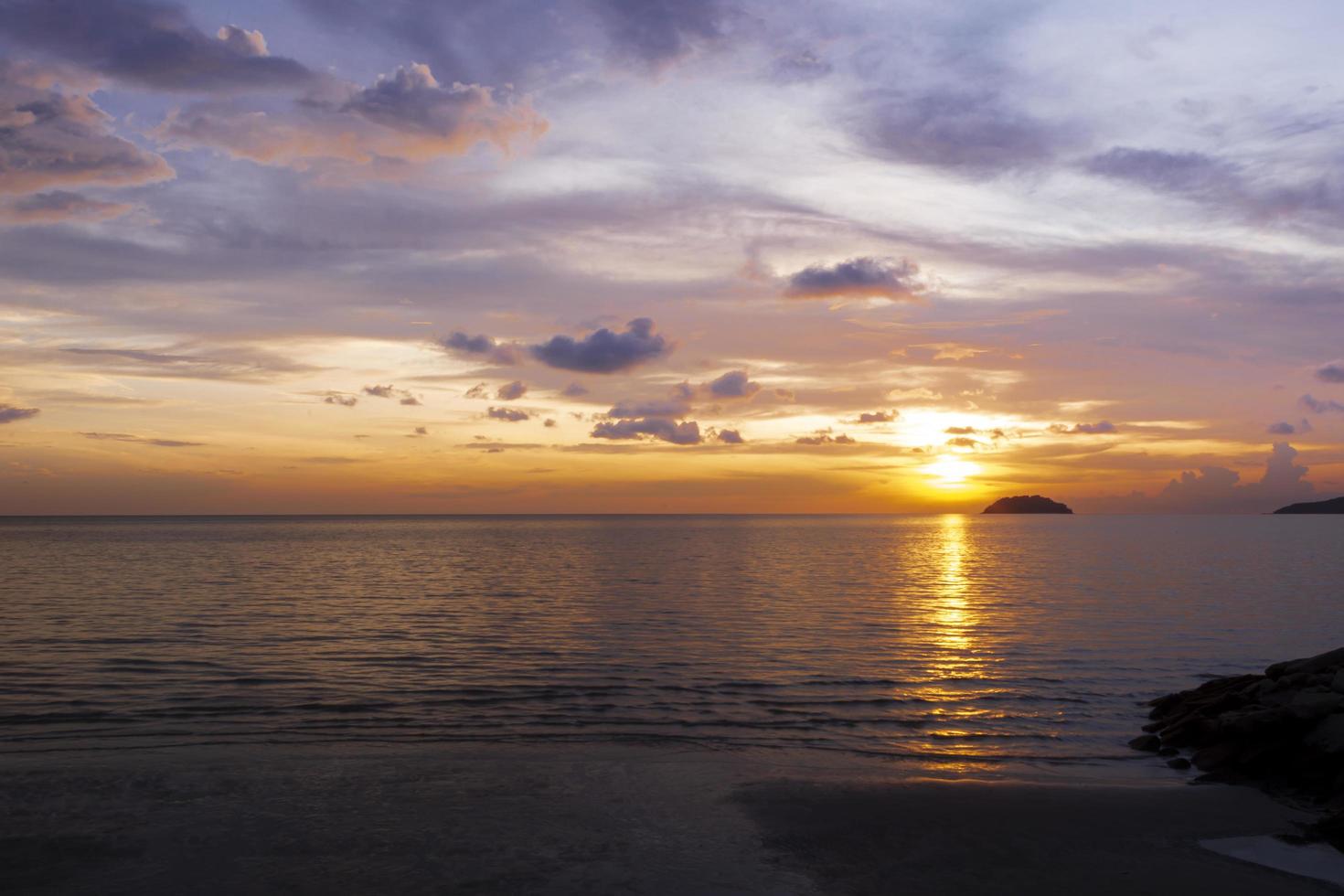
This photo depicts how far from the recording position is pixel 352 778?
58.4ft

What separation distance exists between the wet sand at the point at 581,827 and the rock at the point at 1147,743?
11.3 feet

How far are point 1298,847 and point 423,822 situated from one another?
1469cm

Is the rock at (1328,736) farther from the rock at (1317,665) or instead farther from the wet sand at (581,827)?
the rock at (1317,665)

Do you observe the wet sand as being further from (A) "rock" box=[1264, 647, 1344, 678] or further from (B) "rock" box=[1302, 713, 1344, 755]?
(A) "rock" box=[1264, 647, 1344, 678]

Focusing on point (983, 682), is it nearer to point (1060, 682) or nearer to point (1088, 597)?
point (1060, 682)

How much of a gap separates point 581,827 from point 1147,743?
49.8 feet

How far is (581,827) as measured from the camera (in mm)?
15141

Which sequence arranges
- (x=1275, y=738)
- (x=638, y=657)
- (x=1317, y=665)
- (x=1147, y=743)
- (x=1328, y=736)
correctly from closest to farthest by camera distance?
(x=1328, y=736) < (x=1275, y=738) < (x=1147, y=743) < (x=1317, y=665) < (x=638, y=657)

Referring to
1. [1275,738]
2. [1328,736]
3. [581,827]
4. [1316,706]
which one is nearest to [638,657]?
[581,827]

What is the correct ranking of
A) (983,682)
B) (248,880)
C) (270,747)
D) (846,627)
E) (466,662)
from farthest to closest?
(846,627) → (466,662) → (983,682) → (270,747) → (248,880)

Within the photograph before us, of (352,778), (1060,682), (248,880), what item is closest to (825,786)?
(352,778)

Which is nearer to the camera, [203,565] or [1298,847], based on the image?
[1298,847]

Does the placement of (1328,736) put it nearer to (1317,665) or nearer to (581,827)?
(1317,665)

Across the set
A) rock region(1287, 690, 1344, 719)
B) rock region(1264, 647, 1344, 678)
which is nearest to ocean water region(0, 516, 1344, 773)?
rock region(1287, 690, 1344, 719)
